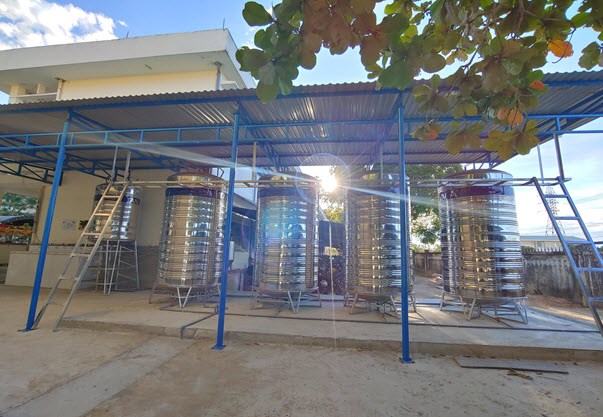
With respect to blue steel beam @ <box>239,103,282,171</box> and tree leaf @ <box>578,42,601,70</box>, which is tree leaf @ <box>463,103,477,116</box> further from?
blue steel beam @ <box>239,103,282,171</box>

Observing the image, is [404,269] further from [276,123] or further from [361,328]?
[276,123]

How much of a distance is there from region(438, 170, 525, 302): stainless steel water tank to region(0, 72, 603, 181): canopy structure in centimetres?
154

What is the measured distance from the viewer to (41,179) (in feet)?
37.3

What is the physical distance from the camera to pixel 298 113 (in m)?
6.37

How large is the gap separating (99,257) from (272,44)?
11.5 metres

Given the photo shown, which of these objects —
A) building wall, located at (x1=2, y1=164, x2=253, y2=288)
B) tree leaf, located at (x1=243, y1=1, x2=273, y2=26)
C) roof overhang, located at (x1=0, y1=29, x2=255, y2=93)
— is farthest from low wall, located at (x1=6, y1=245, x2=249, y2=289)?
tree leaf, located at (x1=243, y1=1, x2=273, y2=26)

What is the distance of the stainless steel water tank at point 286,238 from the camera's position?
6.87m

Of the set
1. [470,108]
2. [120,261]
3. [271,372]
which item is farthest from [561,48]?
[120,261]

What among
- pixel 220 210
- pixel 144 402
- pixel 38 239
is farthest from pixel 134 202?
pixel 144 402

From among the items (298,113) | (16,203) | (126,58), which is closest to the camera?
(298,113)

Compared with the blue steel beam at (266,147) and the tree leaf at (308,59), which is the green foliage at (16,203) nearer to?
the blue steel beam at (266,147)

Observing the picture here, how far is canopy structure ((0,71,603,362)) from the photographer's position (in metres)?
5.29

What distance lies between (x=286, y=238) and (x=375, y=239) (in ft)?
7.10

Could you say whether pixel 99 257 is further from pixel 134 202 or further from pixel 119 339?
pixel 119 339
